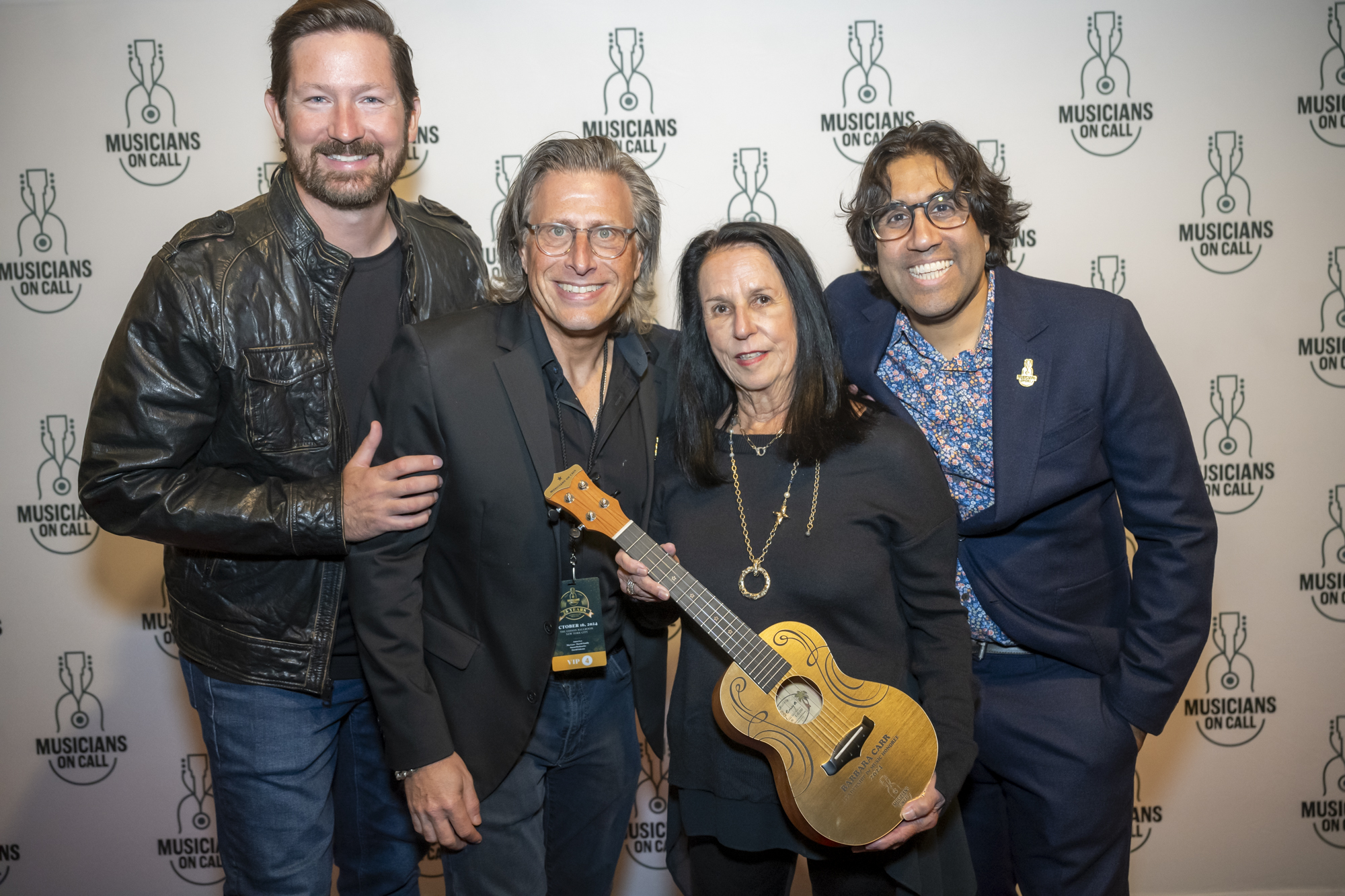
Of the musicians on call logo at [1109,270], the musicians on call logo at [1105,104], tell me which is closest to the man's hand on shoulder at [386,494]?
the musicians on call logo at [1109,270]

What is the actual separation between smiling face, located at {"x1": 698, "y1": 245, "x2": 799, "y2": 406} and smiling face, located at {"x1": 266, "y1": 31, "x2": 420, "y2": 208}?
835 millimetres

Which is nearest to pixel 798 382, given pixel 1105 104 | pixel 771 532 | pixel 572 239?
pixel 771 532

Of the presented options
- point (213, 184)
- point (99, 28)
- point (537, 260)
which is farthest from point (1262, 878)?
point (99, 28)

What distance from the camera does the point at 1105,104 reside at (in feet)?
9.64

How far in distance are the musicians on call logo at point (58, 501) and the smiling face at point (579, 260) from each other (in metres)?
2.24

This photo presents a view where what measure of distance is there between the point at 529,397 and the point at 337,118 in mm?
807

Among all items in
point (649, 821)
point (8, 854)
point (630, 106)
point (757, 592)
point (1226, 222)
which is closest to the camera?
point (757, 592)

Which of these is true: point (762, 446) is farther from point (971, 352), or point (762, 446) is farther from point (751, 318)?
point (971, 352)

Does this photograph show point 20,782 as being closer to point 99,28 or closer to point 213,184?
point 213,184

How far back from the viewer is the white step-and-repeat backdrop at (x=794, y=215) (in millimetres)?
2861

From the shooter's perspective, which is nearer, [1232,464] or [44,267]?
[44,267]

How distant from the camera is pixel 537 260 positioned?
175 cm

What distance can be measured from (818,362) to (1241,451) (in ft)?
7.14

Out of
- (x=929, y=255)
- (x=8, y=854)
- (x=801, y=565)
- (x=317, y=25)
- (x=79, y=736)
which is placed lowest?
(x=8, y=854)
